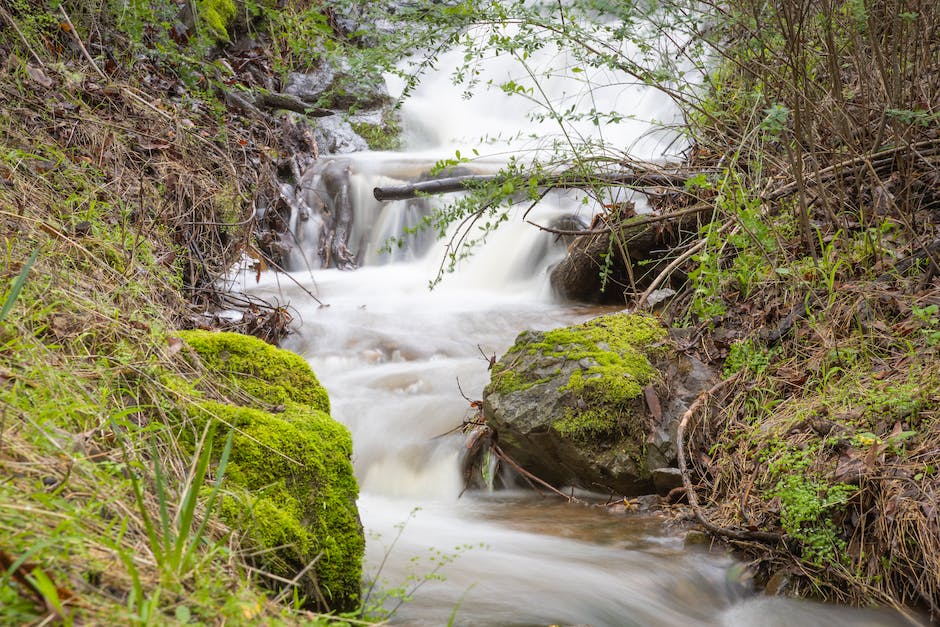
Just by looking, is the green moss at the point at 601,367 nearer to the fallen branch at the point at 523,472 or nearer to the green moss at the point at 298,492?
the fallen branch at the point at 523,472

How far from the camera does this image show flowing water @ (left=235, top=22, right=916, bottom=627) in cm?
305

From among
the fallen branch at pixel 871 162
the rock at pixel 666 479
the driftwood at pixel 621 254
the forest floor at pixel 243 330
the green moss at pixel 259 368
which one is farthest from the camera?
the driftwood at pixel 621 254

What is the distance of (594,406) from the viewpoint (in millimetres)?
4211

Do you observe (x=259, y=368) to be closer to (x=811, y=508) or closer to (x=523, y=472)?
(x=523, y=472)

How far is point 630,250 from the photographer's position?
6406mm

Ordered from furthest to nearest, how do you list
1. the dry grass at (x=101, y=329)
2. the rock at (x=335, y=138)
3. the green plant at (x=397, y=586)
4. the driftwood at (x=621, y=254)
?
1. the rock at (x=335, y=138)
2. the driftwood at (x=621, y=254)
3. the green plant at (x=397, y=586)
4. the dry grass at (x=101, y=329)

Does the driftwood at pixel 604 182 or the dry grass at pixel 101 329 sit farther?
the driftwood at pixel 604 182

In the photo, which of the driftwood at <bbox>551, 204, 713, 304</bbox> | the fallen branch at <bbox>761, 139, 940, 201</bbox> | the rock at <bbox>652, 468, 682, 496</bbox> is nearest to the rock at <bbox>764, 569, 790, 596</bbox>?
the rock at <bbox>652, 468, 682, 496</bbox>

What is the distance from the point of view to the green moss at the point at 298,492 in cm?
237

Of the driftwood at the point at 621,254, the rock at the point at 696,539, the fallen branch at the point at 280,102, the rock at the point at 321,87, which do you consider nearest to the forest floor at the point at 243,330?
the rock at the point at 696,539

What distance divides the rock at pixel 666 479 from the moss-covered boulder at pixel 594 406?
0.04m

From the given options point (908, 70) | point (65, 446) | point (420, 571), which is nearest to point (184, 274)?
point (420, 571)

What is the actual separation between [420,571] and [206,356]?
1.35 meters

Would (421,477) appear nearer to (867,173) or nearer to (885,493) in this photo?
(885,493)
